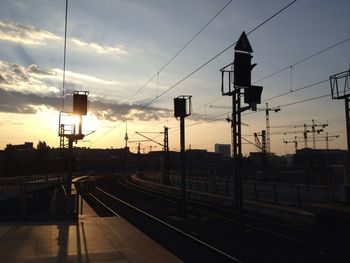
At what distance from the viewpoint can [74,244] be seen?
13266 mm

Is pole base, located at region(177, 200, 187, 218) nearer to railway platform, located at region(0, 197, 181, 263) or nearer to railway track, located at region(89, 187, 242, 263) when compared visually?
railway track, located at region(89, 187, 242, 263)

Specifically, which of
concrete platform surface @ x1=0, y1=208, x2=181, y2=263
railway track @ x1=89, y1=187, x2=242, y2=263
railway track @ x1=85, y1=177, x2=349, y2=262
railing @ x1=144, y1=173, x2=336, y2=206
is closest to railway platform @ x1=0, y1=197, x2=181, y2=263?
concrete platform surface @ x1=0, y1=208, x2=181, y2=263

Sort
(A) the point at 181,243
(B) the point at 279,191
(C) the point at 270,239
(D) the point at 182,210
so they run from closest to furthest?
(A) the point at 181,243
(C) the point at 270,239
(D) the point at 182,210
(B) the point at 279,191

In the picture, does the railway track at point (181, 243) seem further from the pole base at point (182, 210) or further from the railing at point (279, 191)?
the railing at point (279, 191)

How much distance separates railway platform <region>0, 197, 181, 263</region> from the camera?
11516 millimetres

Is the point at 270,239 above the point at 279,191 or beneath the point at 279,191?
beneath

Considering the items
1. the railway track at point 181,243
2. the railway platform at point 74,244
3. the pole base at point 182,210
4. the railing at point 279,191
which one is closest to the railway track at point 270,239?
the railway track at point 181,243

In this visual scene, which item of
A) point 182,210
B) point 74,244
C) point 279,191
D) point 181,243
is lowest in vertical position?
point 181,243

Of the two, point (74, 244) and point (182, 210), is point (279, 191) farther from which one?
point (74, 244)

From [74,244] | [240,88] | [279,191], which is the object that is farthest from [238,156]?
[279,191]

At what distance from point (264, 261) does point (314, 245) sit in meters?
2.78

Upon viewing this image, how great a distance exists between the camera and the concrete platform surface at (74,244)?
453 inches

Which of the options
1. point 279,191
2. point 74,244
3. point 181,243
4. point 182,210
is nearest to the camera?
point 74,244

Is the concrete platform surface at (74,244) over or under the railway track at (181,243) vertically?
over
